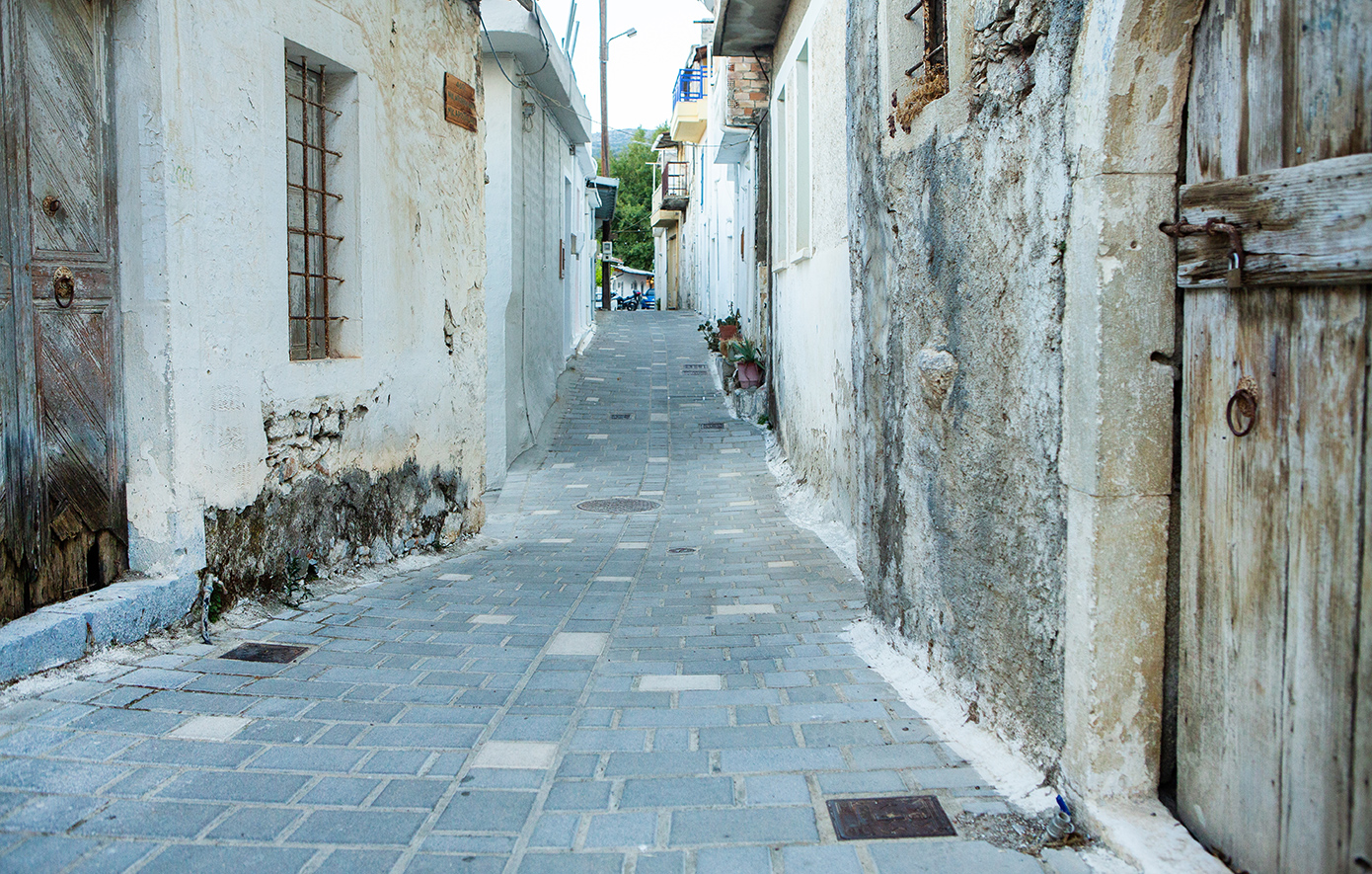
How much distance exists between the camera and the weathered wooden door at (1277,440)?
1.87m

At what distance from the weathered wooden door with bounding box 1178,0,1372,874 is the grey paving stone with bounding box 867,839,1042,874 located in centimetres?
45

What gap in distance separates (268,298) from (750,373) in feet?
29.5

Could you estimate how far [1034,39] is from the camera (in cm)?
281

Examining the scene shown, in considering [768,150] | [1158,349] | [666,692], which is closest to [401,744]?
[666,692]

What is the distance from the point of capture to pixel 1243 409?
2166mm

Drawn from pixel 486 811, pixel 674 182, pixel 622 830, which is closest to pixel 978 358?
pixel 622 830

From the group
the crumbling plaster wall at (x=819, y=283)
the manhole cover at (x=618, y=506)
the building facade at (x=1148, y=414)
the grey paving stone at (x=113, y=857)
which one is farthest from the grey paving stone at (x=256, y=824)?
the manhole cover at (x=618, y=506)

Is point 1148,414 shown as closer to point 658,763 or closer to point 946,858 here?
point 946,858

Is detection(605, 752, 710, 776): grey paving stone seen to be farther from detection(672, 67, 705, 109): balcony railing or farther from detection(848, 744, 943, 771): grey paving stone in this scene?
detection(672, 67, 705, 109): balcony railing

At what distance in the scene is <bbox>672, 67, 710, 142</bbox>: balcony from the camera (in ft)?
78.3

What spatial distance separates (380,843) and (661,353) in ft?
53.4

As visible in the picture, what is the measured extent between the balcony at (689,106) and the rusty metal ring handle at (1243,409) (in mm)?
22176

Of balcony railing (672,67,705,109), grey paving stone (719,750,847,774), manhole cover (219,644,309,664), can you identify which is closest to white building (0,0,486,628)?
manhole cover (219,644,309,664)

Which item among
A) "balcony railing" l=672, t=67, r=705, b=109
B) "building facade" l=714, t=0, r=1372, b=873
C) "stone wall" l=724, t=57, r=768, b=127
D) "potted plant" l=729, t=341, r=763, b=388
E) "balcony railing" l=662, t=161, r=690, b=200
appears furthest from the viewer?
"balcony railing" l=662, t=161, r=690, b=200
